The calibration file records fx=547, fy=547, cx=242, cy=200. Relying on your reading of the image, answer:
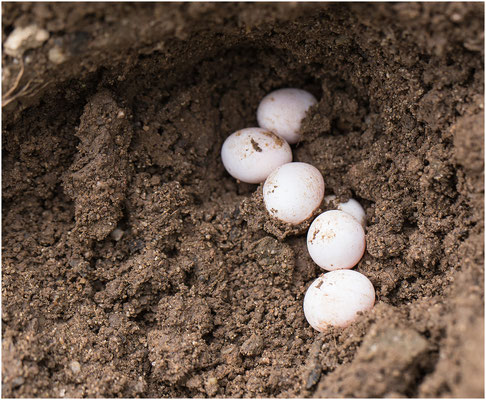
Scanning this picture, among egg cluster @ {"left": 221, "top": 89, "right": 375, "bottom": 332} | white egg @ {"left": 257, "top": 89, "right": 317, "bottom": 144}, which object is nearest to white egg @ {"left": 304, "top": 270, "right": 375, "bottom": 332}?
egg cluster @ {"left": 221, "top": 89, "right": 375, "bottom": 332}

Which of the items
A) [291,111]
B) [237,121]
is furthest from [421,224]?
[237,121]

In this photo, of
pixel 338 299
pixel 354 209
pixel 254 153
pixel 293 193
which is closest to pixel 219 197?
pixel 254 153

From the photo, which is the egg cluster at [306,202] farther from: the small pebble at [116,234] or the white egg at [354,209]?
the small pebble at [116,234]

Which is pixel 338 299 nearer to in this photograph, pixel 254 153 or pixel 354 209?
pixel 354 209

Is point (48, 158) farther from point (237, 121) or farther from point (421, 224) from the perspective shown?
point (421, 224)

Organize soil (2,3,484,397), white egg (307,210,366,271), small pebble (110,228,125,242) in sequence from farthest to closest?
small pebble (110,228,125,242) < white egg (307,210,366,271) < soil (2,3,484,397)

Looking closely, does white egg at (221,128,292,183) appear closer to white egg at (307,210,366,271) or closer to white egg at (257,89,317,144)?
white egg at (257,89,317,144)
